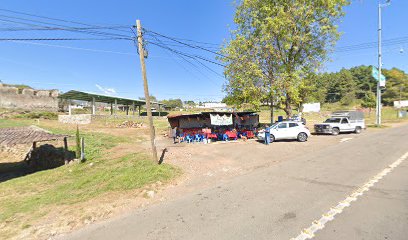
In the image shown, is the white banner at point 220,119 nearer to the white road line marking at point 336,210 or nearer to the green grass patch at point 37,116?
the white road line marking at point 336,210

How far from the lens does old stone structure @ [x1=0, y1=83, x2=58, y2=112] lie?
4762cm

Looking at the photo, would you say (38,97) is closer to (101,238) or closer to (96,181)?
(96,181)

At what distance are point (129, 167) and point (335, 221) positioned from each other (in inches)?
362

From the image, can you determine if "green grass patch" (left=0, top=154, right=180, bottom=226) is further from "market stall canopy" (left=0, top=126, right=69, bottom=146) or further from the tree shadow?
the tree shadow

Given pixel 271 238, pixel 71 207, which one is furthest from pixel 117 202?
pixel 271 238

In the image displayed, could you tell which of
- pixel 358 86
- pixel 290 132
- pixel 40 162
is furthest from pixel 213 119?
pixel 358 86

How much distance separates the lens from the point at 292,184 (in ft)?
26.3

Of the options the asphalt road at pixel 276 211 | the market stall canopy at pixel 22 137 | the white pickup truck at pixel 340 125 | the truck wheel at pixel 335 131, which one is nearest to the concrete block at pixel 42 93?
the market stall canopy at pixel 22 137

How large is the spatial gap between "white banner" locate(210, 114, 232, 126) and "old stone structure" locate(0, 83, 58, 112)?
45124 millimetres

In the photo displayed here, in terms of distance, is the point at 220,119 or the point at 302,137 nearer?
the point at 302,137

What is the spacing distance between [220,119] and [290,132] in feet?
19.5

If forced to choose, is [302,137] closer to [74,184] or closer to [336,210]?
[336,210]

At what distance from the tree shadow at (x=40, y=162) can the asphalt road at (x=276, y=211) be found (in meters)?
11.5

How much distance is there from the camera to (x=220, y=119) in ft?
65.7
